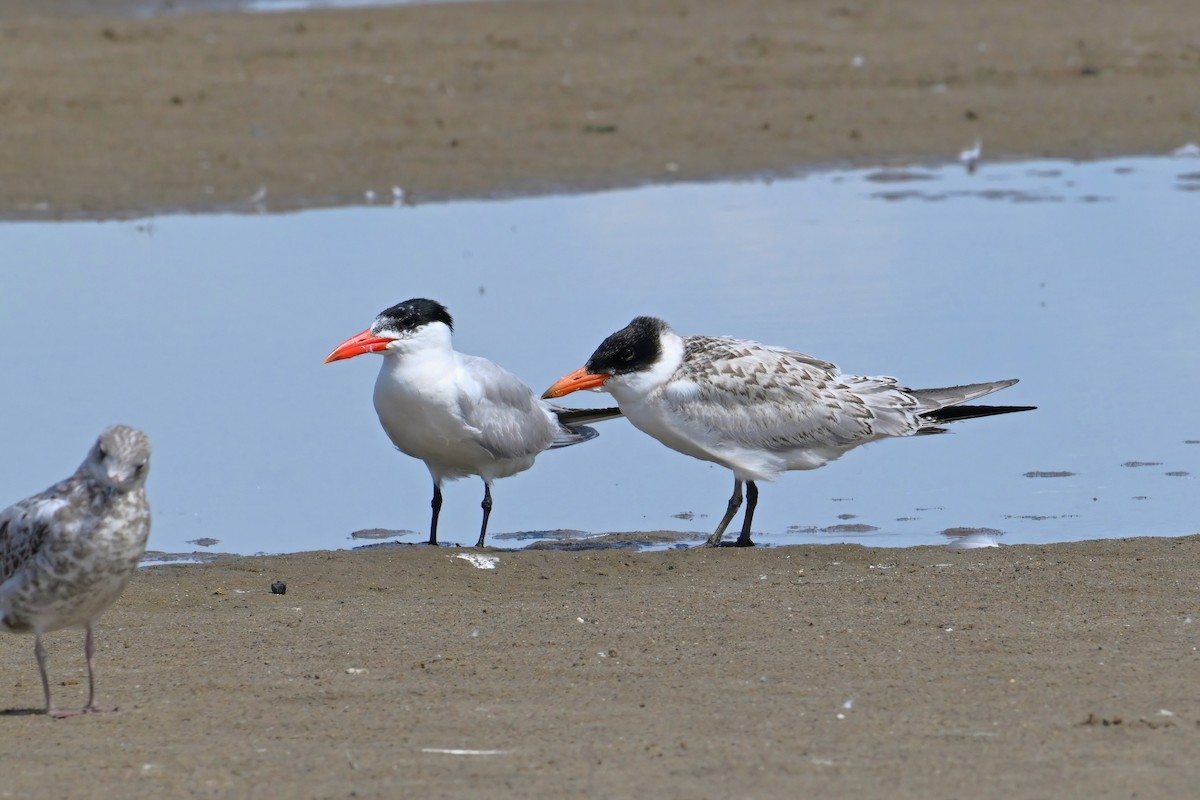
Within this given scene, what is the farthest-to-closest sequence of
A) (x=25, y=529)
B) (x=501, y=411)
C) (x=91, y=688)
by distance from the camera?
(x=501, y=411) → (x=91, y=688) → (x=25, y=529)

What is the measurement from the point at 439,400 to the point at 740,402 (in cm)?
140

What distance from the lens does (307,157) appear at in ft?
53.3

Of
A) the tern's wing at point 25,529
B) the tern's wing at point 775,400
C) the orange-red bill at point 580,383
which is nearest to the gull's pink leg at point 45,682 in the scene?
the tern's wing at point 25,529

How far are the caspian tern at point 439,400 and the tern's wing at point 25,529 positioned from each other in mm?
3355

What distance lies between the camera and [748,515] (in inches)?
339

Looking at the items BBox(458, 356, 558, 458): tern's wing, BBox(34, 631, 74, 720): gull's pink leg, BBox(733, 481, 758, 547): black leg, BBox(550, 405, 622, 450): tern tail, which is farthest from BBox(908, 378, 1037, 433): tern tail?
BBox(34, 631, 74, 720): gull's pink leg

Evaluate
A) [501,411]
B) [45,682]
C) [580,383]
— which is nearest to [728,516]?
[580,383]

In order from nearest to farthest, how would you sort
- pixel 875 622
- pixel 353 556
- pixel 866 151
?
pixel 875 622 → pixel 353 556 → pixel 866 151

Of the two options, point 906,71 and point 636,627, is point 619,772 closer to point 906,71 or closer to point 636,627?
point 636,627

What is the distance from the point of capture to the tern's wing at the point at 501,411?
29.8 ft

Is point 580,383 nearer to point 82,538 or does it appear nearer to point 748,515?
point 748,515

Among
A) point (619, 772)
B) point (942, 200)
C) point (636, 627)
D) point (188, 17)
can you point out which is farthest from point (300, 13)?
point (619, 772)

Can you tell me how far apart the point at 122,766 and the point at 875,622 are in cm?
262

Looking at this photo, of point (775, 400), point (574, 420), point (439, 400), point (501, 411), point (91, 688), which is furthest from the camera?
point (574, 420)
